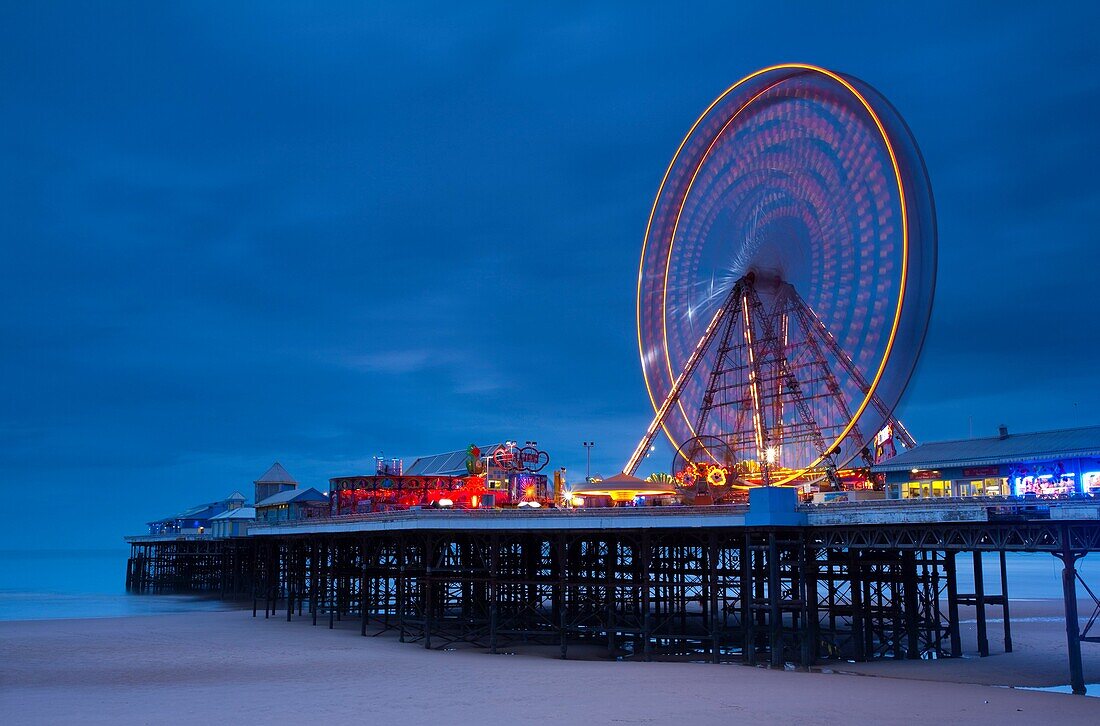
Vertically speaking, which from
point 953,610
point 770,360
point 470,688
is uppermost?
point 770,360

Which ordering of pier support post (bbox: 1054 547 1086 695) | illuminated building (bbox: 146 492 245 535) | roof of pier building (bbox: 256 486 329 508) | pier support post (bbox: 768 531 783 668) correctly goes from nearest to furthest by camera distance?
pier support post (bbox: 1054 547 1086 695), pier support post (bbox: 768 531 783 668), roof of pier building (bbox: 256 486 329 508), illuminated building (bbox: 146 492 245 535)

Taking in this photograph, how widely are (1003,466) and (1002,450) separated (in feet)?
4.24

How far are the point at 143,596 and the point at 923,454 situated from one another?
63.5 m

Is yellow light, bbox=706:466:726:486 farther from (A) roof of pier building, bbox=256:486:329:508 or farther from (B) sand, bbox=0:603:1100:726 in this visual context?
(A) roof of pier building, bbox=256:486:329:508

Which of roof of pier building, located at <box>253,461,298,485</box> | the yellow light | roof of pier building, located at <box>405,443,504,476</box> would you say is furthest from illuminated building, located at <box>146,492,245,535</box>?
the yellow light

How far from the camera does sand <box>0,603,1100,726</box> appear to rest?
889 inches

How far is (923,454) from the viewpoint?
1544 inches

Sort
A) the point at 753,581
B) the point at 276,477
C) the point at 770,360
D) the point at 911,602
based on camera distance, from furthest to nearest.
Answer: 1. the point at 276,477
2. the point at 770,360
3. the point at 753,581
4. the point at 911,602

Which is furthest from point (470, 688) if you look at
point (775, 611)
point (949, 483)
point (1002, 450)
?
point (1002, 450)

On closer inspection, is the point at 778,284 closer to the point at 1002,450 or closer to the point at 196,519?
the point at 1002,450

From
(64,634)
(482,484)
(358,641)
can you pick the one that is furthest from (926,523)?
(64,634)

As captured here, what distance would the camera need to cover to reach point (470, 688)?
26531 mm

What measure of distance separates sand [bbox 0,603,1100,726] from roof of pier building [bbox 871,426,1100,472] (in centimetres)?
630

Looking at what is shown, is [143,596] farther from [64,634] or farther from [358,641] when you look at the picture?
[358,641]
